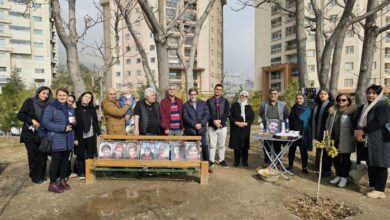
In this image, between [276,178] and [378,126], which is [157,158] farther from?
[378,126]

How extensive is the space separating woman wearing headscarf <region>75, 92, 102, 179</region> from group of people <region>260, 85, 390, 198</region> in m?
3.51

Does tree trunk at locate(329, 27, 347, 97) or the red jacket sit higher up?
tree trunk at locate(329, 27, 347, 97)

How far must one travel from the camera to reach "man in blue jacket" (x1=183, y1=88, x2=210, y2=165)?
5.95 metres

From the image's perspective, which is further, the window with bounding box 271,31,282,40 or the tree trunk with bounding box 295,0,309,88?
the window with bounding box 271,31,282,40

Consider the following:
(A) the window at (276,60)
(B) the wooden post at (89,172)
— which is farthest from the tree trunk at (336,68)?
(A) the window at (276,60)

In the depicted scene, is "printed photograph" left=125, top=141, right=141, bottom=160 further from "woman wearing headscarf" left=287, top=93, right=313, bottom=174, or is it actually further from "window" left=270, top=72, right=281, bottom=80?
"window" left=270, top=72, right=281, bottom=80

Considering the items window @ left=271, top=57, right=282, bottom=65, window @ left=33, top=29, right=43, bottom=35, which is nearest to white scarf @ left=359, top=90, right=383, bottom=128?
window @ left=271, top=57, right=282, bottom=65

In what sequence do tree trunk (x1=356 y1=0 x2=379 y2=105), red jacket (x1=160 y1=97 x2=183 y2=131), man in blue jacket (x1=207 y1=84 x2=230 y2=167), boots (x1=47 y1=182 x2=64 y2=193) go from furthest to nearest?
1. tree trunk (x1=356 y1=0 x2=379 y2=105)
2. man in blue jacket (x1=207 y1=84 x2=230 y2=167)
3. red jacket (x1=160 y1=97 x2=183 y2=131)
4. boots (x1=47 y1=182 x2=64 y2=193)

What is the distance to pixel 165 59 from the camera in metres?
7.42

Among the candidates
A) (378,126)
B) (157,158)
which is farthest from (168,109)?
(378,126)

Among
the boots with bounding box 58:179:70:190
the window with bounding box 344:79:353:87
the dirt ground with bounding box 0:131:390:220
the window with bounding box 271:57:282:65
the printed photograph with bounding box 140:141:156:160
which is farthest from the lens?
the window with bounding box 271:57:282:65

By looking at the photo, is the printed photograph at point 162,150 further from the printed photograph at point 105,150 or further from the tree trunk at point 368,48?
the tree trunk at point 368,48

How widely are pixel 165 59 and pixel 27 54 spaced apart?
55913mm

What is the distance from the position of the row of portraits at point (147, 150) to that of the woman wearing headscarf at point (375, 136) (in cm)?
275
